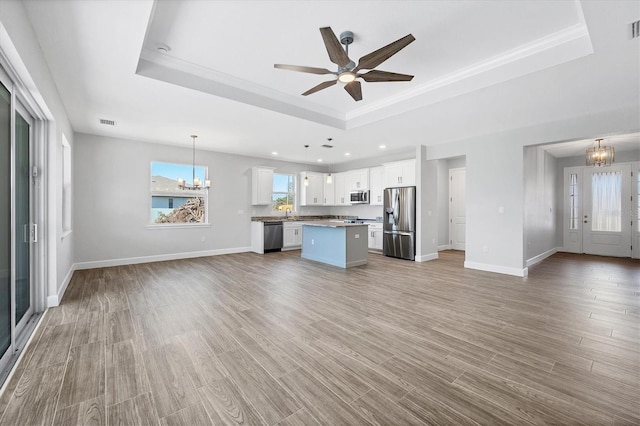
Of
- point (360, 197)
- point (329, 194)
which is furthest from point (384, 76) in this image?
point (329, 194)

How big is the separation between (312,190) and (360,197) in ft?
5.45

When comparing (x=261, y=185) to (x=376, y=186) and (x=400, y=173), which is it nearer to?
(x=376, y=186)

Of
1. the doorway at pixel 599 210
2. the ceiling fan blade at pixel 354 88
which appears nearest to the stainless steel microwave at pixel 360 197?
the ceiling fan blade at pixel 354 88

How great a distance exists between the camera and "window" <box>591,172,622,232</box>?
6980 millimetres

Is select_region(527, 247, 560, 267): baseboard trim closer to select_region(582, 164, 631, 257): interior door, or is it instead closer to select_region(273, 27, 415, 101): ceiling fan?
select_region(582, 164, 631, 257): interior door

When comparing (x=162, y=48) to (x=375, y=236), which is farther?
(x=375, y=236)

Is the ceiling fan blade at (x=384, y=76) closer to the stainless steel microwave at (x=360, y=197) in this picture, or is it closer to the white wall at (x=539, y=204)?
the white wall at (x=539, y=204)

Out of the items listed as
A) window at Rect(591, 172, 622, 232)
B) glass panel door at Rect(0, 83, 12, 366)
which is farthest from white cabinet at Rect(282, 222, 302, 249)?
window at Rect(591, 172, 622, 232)

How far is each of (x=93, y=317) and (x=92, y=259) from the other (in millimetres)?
3223

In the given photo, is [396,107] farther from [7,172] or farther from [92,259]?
[92,259]

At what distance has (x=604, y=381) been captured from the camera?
6.40 feet

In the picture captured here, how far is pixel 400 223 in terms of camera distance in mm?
6723

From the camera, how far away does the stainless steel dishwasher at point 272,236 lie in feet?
24.7

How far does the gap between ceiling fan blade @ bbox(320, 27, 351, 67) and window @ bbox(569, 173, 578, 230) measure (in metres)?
8.42
